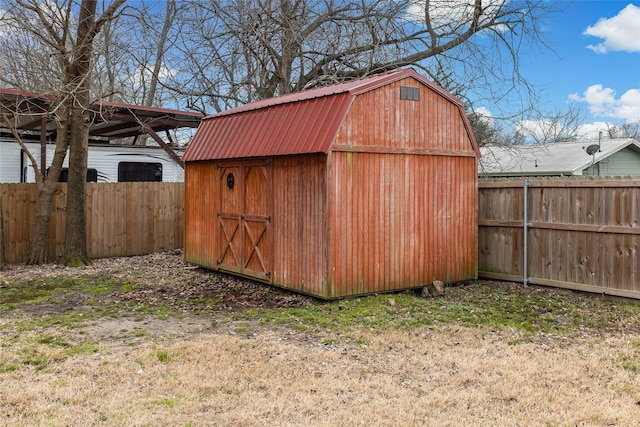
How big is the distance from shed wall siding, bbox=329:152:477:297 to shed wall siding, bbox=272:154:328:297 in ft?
0.55

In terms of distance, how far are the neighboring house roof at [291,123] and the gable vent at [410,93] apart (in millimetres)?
159

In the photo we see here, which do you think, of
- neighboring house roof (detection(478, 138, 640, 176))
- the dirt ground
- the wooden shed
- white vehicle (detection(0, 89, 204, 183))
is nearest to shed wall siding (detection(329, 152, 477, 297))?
the wooden shed

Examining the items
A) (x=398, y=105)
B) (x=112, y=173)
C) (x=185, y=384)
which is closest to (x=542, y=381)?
(x=185, y=384)

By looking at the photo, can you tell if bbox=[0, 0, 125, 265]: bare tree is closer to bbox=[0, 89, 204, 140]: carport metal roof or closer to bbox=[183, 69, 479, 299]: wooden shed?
bbox=[0, 89, 204, 140]: carport metal roof

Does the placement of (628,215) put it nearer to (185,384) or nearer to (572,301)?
(572,301)

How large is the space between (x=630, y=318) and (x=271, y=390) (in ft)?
15.6

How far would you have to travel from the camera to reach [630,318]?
7.01 metres

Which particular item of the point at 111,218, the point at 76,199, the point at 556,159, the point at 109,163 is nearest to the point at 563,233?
the point at 76,199

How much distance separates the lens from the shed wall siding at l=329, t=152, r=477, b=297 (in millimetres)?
7742

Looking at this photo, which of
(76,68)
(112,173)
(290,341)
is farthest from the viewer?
(112,173)

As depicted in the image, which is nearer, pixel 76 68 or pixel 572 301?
pixel 572 301

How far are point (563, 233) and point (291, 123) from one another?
4.25 meters

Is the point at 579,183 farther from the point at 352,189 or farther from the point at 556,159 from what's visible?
the point at 556,159

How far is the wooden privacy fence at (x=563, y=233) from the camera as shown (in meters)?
7.87
